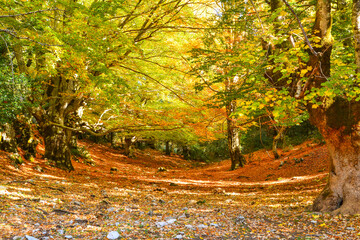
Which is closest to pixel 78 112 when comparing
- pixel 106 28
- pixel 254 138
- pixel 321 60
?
pixel 106 28

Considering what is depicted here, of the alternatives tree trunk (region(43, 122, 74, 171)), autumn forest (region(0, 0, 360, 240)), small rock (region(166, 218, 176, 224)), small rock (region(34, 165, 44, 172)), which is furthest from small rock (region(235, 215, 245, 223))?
tree trunk (region(43, 122, 74, 171))

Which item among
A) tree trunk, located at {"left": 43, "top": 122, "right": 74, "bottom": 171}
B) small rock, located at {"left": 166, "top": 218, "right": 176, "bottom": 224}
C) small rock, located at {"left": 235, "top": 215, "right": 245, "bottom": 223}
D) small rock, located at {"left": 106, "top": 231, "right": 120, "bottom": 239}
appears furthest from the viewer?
tree trunk, located at {"left": 43, "top": 122, "right": 74, "bottom": 171}

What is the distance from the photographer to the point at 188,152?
2806 centimetres

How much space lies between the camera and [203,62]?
7.85 metres

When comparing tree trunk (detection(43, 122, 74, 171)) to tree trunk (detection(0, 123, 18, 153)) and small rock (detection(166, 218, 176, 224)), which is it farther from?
small rock (detection(166, 218, 176, 224))

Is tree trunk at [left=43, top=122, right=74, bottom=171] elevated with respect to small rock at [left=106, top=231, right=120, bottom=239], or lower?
elevated

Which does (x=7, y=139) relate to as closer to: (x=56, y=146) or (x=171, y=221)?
(x=56, y=146)

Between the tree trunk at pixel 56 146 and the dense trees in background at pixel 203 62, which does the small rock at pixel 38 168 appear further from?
the dense trees in background at pixel 203 62

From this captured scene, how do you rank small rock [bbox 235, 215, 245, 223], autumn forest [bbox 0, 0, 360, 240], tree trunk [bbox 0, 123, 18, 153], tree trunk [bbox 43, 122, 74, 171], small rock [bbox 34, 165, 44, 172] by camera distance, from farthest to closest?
tree trunk [bbox 43, 122, 74, 171]
tree trunk [bbox 0, 123, 18, 153]
small rock [bbox 34, 165, 44, 172]
small rock [bbox 235, 215, 245, 223]
autumn forest [bbox 0, 0, 360, 240]

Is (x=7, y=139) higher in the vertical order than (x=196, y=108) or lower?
lower

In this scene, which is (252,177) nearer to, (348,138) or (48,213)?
(348,138)

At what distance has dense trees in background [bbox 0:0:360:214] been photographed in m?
4.62

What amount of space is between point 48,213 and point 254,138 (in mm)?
21194

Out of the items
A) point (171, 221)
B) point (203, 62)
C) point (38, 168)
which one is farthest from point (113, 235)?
point (38, 168)
